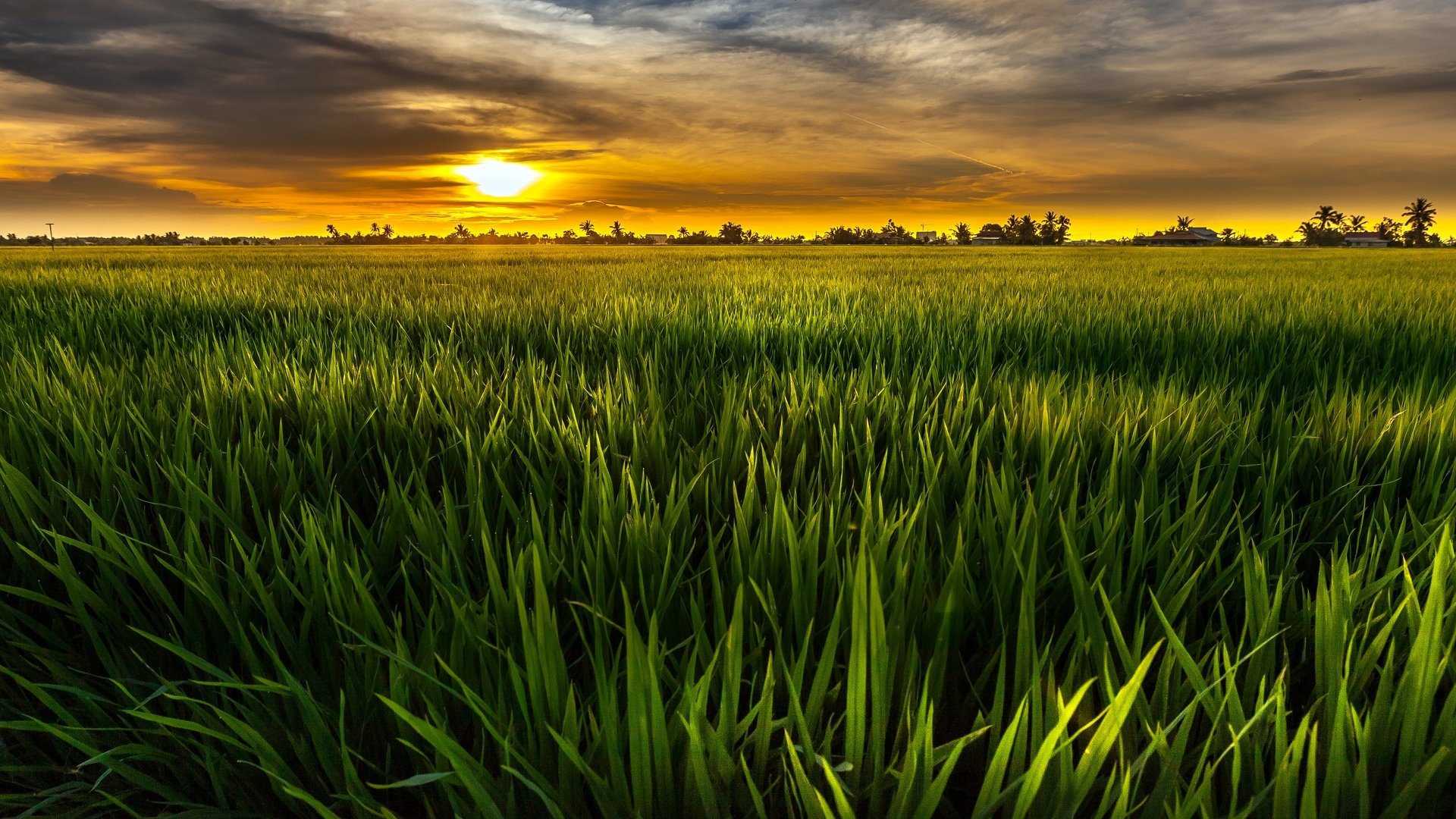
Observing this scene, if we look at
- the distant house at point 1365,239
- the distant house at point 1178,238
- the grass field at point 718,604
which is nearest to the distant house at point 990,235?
the distant house at point 1178,238

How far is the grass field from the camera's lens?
1.65 ft

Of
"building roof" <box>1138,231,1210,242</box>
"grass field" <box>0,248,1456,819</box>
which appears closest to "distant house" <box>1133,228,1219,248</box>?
"building roof" <box>1138,231,1210,242</box>

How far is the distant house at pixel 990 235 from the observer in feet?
293

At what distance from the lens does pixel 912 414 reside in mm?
1326

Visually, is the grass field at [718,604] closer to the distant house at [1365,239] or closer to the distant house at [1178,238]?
the distant house at [1178,238]

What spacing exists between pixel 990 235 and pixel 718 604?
99.8 metres

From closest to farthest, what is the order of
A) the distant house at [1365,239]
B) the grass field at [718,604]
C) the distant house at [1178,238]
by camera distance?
the grass field at [718,604], the distant house at [1365,239], the distant house at [1178,238]

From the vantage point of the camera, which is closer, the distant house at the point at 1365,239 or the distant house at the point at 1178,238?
the distant house at the point at 1365,239

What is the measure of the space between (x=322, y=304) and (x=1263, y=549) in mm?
4232

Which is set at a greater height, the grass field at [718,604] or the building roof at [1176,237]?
the building roof at [1176,237]

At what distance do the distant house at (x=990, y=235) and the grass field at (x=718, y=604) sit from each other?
9409 centimetres

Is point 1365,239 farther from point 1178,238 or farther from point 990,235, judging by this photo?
point 990,235

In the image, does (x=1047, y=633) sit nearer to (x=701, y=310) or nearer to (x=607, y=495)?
(x=607, y=495)

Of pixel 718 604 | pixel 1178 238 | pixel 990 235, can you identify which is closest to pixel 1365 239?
pixel 1178 238
